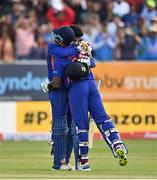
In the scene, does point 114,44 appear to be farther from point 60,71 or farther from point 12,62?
point 60,71

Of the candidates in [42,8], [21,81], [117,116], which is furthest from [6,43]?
[117,116]

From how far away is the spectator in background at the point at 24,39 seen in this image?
2559cm

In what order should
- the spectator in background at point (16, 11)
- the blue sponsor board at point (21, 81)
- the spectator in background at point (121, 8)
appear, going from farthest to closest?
the spectator in background at point (16, 11) → the spectator in background at point (121, 8) → the blue sponsor board at point (21, 81)

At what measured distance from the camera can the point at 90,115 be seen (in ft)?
47.5

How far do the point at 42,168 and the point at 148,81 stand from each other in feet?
34.7

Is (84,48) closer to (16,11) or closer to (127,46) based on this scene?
(127,46)

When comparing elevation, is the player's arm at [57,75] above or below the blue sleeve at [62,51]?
below

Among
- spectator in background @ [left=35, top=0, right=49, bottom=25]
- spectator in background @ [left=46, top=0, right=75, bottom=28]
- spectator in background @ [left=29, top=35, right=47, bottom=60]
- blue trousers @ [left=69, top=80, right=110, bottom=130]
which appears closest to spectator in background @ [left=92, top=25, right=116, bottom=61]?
spectator in background @ [left=46, top=0, right=75, bottom=28]

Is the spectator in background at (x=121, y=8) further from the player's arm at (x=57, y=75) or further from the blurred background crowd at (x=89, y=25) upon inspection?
the player's arm at (x=57, y=75)

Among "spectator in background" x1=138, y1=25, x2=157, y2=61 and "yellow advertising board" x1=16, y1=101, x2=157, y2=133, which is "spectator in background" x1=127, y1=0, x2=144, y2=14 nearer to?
"spectator in background" x1=138, y1=25, x2=157, y2=61

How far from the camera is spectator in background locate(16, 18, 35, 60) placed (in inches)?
1008

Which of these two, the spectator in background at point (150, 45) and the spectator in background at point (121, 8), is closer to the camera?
the spectator in background at point (150, 45)

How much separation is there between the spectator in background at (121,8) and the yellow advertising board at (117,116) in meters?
3.48

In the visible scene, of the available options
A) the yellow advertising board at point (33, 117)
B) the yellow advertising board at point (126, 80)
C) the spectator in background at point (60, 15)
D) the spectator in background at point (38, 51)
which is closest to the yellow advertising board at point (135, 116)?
the yellow advertising board at point (126, 80)
